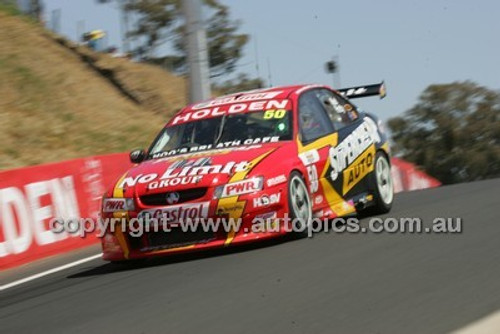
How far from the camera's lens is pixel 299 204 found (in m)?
8.41

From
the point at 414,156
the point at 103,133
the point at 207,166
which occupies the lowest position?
the point at 414,156

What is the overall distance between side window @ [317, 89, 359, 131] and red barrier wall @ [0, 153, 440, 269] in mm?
3731

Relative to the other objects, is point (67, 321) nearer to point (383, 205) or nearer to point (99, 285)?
point (99, 285)

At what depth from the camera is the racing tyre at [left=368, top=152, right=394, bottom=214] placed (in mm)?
10117

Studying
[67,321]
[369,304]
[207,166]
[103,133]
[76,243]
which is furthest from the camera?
[103,133]

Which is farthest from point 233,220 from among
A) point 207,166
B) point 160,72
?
point 160,72

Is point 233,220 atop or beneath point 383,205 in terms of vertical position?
atop

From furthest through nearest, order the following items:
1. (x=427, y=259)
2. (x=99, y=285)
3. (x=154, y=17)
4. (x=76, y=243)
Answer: (x=154, y=17) < (x=76, y=243) < (x=99, y=285) < (x=427, y=259)

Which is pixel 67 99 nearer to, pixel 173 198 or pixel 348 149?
pixel 348 149

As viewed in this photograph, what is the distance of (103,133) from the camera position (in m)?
21.8

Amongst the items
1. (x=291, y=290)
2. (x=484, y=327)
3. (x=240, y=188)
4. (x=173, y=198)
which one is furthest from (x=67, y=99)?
(x=484, y=327)

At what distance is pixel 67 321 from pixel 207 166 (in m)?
2.46

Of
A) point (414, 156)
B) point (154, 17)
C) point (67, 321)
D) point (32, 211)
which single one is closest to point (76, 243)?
point (32, 211)

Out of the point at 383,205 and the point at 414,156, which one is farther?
the point at 414,156
